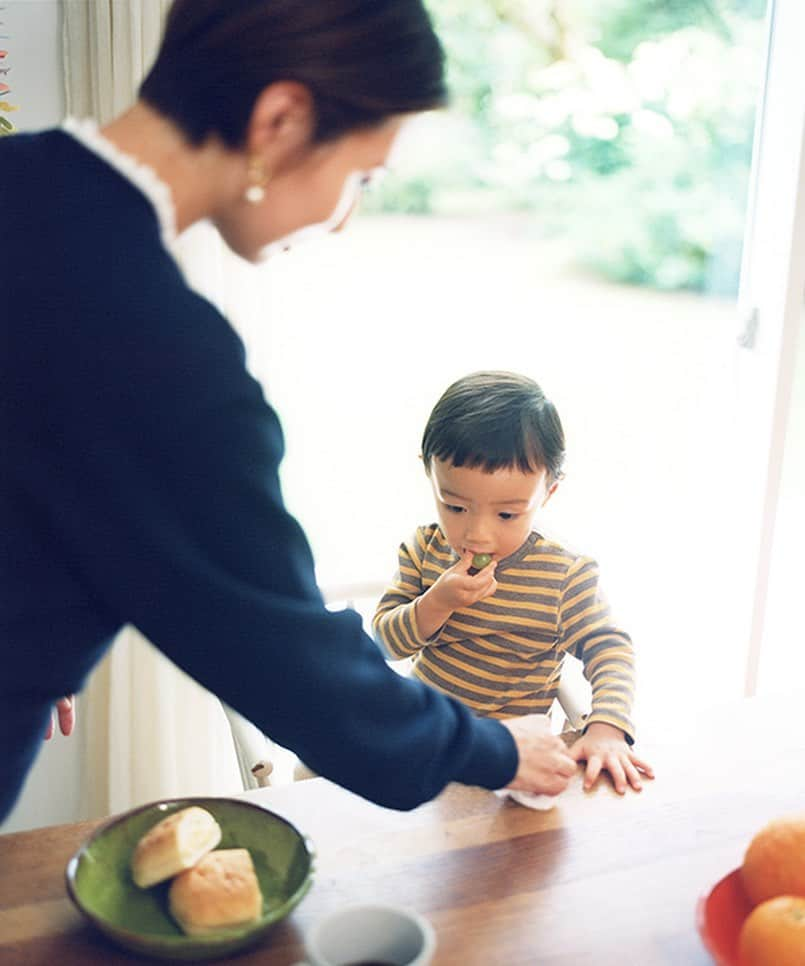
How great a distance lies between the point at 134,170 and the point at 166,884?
0.62 meters

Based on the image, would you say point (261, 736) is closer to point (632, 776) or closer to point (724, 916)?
point (632, 776)

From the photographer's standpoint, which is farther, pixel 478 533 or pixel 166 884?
pixel 478 533

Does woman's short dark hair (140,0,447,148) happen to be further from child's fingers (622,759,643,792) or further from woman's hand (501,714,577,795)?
child's fingers (622,759,643,792)

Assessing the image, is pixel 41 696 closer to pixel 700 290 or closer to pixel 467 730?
pixel 467 730

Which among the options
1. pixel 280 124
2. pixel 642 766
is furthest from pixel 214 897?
pixel 280 124

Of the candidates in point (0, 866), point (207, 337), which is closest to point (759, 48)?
point (207, 337)

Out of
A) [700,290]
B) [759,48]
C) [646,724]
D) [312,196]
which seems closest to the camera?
[312,196]

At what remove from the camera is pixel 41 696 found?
0.93 meters

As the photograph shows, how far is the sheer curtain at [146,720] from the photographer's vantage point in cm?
208

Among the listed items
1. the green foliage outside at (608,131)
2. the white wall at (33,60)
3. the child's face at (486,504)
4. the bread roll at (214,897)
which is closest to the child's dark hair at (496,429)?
the child's face at (486,504)

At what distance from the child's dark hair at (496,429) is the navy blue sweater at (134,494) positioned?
2.00 feet

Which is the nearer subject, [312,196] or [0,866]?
[312,196]

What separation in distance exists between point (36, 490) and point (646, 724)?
2.88 feet

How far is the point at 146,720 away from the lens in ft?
7.53
